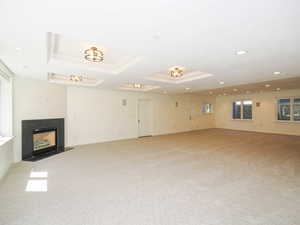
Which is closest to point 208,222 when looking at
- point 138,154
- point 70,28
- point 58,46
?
point 70,28

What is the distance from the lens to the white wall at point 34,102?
4746 millimetres

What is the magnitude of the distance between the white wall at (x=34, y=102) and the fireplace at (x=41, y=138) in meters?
0.15

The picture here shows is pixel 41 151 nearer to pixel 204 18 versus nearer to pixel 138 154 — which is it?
pixel 138 154

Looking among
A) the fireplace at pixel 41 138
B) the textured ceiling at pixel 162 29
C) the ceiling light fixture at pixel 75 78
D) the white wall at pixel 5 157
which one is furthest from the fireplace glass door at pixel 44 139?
→ the textured ceiling at pixel 162 29

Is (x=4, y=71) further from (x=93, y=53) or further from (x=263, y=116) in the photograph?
(x=263, y=116)

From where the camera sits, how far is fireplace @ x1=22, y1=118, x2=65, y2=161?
488 centimetres

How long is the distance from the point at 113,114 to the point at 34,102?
10.8ft

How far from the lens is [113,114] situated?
7.77 meters

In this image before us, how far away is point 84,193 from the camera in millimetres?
2799

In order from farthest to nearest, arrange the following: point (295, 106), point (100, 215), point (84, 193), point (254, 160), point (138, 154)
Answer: point (295, 106) → point (138, 154) → point (254, 160) → point (84, 193) → point (100, 215)

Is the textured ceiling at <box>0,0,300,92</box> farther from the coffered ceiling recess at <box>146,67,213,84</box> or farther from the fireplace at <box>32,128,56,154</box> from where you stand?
the fireplace at <box>32,128,56,154</box>

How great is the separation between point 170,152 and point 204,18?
452 centimetres

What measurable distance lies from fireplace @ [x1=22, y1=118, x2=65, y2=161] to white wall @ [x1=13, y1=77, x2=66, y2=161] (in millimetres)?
148

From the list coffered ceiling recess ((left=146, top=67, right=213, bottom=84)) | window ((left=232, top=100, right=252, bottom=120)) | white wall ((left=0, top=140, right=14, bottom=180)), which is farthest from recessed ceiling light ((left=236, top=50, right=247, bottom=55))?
window ((left=232, top=100, right=252, bottom=120))
